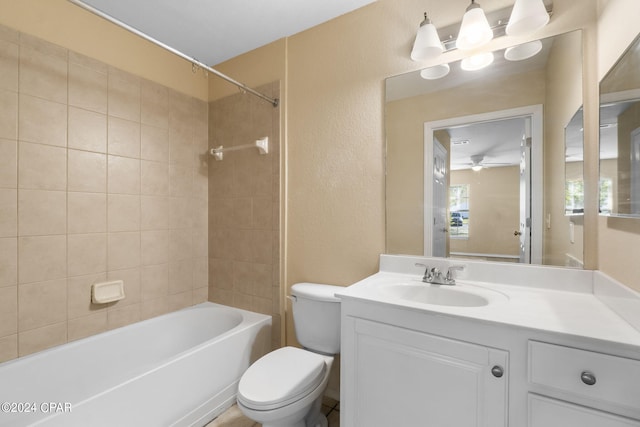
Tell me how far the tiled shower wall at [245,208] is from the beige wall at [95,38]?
38cm

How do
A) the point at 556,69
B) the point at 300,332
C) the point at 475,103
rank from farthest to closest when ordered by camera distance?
the point at 300,332
the point at 475,103
the point at 556,69

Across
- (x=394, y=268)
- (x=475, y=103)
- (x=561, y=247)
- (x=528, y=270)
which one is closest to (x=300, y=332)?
(x=394, y=268)

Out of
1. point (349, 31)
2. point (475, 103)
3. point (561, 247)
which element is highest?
point (349, 31)

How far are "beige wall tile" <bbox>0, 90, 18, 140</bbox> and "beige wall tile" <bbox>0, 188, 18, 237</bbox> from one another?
29 cm

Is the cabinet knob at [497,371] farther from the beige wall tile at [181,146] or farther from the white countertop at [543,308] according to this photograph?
the beige wall tile at [181,146]

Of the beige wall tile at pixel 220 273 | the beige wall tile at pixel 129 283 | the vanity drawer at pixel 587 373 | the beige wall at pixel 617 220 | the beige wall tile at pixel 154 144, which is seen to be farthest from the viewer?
the beige wall tile at pixel 220 273

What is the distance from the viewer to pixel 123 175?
1.89m

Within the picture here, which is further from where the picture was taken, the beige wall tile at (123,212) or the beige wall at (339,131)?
the beige wall tile at (123,212)

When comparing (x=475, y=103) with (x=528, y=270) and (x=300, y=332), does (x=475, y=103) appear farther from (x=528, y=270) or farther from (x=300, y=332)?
(x=300, y=332)

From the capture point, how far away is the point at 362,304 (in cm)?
118

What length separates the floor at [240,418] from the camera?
5.32 ft

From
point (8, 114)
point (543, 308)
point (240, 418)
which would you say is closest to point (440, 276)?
point (543, 308)

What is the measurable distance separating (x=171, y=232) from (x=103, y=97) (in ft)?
3.24

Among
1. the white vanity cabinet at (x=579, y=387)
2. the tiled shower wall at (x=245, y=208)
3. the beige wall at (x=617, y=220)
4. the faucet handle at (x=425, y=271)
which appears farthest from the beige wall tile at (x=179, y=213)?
the beige wall at (x=617, y=220)
